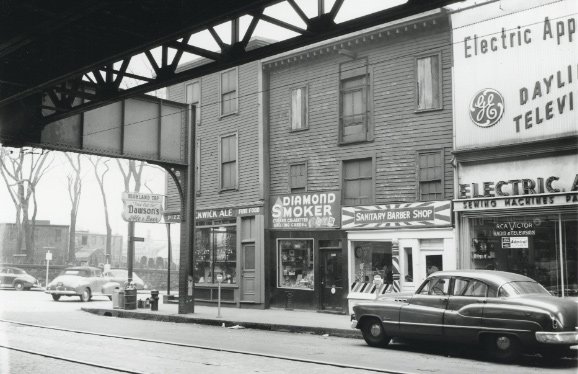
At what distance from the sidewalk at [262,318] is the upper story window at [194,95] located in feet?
28.5

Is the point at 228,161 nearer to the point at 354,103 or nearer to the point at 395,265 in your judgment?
the point at 354,103

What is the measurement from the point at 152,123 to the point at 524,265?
12808 mm

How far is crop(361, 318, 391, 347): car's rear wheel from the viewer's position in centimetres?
1393

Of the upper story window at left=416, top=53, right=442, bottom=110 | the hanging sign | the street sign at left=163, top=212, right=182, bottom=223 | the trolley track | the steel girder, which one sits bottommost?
the trolley track

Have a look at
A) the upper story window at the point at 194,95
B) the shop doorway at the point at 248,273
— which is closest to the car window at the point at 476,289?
Result: the shop doorway at the point at 248,273

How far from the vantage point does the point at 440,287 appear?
13.1 m

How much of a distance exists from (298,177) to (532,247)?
30.8 ft

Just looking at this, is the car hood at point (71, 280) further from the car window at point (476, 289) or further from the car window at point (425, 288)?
the car window at point (476, 289)

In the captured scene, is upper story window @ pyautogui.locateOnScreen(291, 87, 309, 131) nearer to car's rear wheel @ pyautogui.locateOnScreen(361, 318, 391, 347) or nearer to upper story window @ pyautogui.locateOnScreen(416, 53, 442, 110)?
upper story window @ pyautogui.locateOnScreen(416, 53, 442, 110)

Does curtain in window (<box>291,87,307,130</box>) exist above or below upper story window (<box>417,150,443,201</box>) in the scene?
above

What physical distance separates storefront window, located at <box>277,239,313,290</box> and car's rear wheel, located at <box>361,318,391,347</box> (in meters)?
8.95


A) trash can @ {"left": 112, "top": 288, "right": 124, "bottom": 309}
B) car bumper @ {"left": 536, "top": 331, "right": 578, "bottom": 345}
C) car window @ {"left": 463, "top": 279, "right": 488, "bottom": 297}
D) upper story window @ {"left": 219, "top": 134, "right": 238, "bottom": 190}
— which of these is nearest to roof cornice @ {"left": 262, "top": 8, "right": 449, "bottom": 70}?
upper story window @ {"left": 219, "top": 134, "right": 238, "bottom": 190}

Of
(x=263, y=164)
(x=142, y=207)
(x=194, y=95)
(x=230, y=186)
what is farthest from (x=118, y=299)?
(x=194, y=95)

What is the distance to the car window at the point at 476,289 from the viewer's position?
1245 cm
